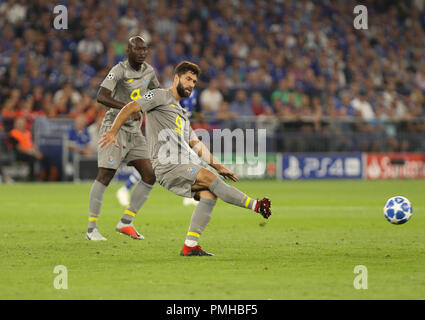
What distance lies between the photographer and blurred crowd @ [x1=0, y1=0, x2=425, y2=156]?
72.2 feet

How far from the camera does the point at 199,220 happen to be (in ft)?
26.5

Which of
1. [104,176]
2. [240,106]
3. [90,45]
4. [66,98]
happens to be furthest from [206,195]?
[90,45]

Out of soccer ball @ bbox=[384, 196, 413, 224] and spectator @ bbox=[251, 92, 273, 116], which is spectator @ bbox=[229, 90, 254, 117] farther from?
soccer ball @ bbox=[384, 196, 413, 224]

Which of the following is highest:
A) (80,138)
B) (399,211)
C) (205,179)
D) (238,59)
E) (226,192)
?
(238,59)

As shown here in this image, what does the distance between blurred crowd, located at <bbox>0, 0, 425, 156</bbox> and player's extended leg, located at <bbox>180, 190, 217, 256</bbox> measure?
42.7 feet

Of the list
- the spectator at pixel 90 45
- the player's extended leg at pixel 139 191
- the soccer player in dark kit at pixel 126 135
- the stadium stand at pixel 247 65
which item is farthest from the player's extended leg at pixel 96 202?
the spectator at pixel 90 45

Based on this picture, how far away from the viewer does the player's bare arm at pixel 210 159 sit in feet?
26.6

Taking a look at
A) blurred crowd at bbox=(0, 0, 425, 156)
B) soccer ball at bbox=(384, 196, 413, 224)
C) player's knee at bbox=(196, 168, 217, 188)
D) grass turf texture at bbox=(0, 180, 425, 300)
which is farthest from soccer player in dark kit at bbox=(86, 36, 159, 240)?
blurred crowd at bbox=(0, 0, 425, 156)

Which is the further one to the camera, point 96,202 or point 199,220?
point 96,202

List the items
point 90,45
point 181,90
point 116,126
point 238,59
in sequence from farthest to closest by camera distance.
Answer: point 238,59 < point 90,45 < point 181,90 < point 116,126

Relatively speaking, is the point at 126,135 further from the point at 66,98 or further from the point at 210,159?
the point at 66,98

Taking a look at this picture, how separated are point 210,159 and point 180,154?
31 cm

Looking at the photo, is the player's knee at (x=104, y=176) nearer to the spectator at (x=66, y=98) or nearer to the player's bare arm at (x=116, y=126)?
the player's bare arm at (x=116, y=126)
